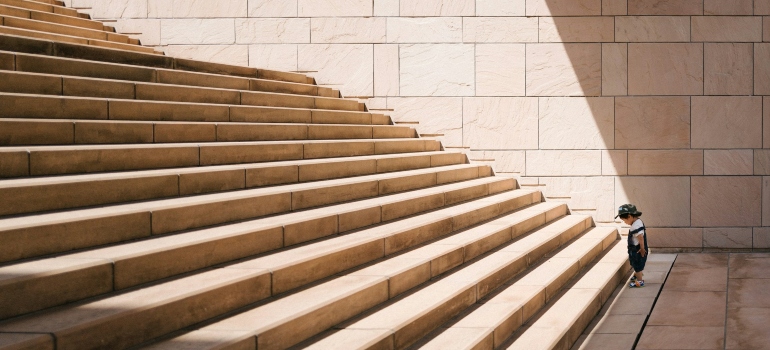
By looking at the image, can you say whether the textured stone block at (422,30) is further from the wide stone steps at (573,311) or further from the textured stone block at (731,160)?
the wide stone steps at (573,311)

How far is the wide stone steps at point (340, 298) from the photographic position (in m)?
4.47

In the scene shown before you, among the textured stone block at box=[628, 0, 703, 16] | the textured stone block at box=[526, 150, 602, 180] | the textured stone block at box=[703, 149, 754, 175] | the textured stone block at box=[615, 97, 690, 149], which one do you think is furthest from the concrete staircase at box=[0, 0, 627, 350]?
the textured stone block at box=[628, 0, 703, 16]

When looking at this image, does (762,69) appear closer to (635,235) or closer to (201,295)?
(635,235)

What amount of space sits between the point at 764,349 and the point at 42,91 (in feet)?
22.3

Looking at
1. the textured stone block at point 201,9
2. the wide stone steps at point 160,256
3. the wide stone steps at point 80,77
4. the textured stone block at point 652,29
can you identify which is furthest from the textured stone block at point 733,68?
the wide stone steps at point 80,77

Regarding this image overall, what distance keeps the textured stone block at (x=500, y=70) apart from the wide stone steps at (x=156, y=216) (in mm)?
5789

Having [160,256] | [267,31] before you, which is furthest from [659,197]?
[160,256]

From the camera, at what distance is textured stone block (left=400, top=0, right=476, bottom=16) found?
14023 millimetres

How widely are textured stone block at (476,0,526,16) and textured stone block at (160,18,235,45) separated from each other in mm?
4448

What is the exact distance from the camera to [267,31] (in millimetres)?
14070

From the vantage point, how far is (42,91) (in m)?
6.69

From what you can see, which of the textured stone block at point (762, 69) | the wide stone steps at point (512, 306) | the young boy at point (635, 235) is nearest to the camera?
the wide stone steps at point (512, 306)

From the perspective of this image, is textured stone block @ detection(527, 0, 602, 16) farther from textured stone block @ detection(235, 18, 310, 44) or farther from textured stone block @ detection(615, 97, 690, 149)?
textured stone block @ detection(235, 18, 310, 44)

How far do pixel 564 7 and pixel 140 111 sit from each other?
8.90m
